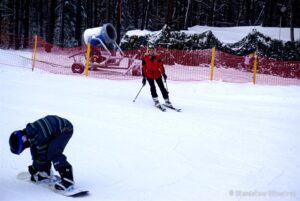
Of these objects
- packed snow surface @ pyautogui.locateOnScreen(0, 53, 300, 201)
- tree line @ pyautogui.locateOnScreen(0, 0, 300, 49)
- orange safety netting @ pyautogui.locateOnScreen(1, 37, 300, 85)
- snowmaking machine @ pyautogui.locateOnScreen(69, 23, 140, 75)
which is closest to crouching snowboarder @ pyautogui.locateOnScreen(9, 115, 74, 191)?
packed snow surface @ pyautogui.locateOnScreen(0, 53, 300, 201)

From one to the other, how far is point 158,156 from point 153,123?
2.28m

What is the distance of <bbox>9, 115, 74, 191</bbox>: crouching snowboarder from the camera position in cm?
424

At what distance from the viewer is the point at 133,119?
8891mm

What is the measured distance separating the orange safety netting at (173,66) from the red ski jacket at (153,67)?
16.8ft

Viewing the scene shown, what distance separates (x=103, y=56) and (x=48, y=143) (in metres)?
A: 12.4

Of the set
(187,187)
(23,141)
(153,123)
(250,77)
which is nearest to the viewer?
(23,141)

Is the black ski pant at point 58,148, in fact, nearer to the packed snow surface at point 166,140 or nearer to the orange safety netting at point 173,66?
the packed snow surface at point 166,140

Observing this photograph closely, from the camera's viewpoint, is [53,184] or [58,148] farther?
[53,184]

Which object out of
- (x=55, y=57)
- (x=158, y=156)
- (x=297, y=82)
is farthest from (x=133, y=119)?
(x=55, y=57)

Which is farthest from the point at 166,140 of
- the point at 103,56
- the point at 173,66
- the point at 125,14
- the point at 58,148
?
the point at 125,14

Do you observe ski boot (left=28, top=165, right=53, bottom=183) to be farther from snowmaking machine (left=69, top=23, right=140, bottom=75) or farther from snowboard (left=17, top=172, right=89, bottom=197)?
snowmaking machine (left=69, top=23, right=140, bottom=75)

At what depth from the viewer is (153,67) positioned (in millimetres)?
10398

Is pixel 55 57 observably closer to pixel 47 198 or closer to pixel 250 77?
pixel 250 77

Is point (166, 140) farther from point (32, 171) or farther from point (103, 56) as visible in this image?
point (103, 56)
